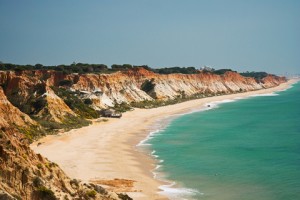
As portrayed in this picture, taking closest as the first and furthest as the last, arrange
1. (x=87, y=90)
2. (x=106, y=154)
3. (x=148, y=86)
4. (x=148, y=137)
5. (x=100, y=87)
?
(x=106, y=154), (x=148, y=137), (x=87, y=90), (x=100, y=87), (x=148, y=86)

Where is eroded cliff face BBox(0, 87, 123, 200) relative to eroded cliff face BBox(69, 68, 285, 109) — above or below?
below

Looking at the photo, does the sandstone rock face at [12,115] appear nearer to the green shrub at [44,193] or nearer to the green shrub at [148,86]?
the green shrub at [44,193]

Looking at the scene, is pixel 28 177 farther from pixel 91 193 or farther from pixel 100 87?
pixel 100 87

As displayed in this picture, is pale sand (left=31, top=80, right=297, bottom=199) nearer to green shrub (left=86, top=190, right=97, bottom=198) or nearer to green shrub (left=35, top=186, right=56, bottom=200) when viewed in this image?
green shrub (left=86, top=190, right=97, bottom=198)

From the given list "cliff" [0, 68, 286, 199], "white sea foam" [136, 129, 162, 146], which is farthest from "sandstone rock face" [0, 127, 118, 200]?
"white sea foam" [136, 129, 162, 146]

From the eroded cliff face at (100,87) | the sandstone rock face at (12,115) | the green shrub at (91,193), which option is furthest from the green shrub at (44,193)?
the eroded cliff face at (100,87)

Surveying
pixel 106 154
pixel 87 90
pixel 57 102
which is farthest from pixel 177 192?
pixel 87 90
